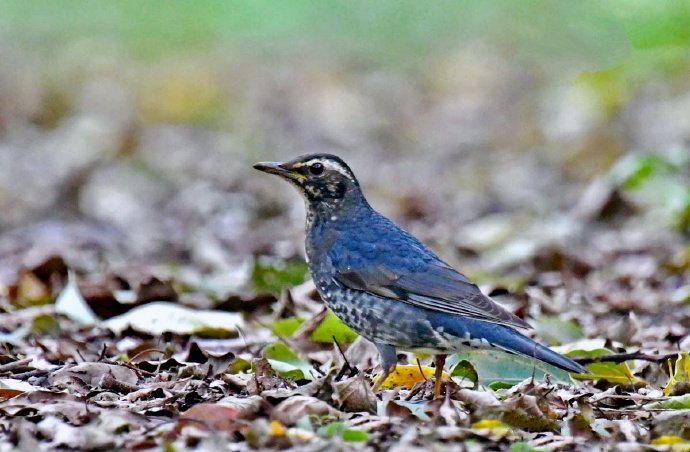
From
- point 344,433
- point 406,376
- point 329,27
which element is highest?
point 329,27

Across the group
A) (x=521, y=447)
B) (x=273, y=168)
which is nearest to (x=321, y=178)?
(x=273, y=168)

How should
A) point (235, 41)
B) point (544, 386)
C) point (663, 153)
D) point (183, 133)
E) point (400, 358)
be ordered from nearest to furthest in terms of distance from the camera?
1. point (544, 386)
2. point (400, 358)
3. point (663, 153)
4. point (183, 133)
5. point (235, 41)

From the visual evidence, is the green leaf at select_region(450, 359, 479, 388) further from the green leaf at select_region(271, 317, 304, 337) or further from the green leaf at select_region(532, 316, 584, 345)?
the green leaf at select_region(271, 317, 304, 337)

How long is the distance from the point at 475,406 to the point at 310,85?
50.6ft

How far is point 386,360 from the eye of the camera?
6324 millimetres

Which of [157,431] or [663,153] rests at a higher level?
[663,153]

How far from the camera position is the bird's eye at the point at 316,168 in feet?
23.5

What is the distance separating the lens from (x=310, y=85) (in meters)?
20.5

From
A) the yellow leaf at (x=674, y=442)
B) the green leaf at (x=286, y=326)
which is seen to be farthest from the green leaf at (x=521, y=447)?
the green leaf at (x=286, y=326)

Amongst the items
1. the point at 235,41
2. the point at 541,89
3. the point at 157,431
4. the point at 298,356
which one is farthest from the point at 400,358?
the point at 235,41

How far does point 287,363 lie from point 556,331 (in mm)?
1821

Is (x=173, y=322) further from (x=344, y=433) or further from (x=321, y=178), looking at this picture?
(x=344, y=433)

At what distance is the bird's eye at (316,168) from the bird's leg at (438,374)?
55.5 inches

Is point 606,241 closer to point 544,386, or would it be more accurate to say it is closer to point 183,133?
point 544,386
